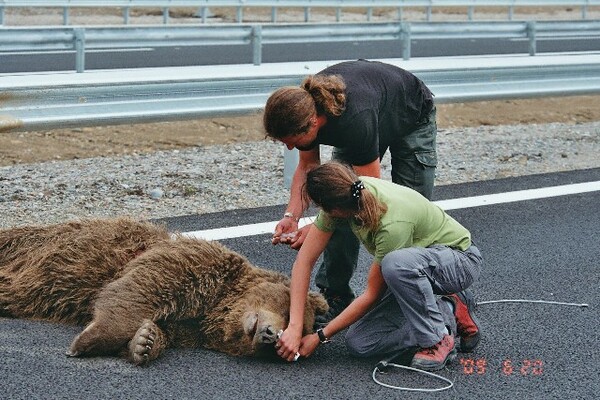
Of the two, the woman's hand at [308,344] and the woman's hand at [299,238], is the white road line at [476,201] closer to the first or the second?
the woman's hand at [299,238]

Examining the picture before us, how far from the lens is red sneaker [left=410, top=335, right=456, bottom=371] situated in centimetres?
531

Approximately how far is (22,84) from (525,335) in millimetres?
3750

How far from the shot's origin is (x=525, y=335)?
590 cm

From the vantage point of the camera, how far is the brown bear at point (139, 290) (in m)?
5.39

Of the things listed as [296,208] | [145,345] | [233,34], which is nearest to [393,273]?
[296,208]

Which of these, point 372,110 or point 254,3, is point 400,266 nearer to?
point 372,110

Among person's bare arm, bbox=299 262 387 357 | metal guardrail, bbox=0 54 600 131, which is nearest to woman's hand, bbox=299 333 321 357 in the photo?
person's bare arm, bbox=299 262 387 357

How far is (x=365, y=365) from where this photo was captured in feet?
17.9

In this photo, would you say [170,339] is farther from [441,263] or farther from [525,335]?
[525,335]

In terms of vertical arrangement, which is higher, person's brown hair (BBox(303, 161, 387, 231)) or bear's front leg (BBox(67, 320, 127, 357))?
person's brown hair (BBox(303, 161, 387, 231))

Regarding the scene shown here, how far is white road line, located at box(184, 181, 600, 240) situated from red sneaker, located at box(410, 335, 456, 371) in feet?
8.15

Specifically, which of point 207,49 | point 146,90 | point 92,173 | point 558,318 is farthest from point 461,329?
point 207,49
